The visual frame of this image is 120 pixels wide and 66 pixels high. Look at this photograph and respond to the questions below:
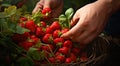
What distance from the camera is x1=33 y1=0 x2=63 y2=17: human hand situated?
5.00 ft

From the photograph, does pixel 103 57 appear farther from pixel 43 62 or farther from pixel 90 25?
pixel 43 62

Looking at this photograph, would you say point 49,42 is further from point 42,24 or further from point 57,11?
point 57,11

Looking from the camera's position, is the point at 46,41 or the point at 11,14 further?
the point at 46,41

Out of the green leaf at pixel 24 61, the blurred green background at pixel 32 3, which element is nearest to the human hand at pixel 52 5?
the blurred green background at pixel 32 3

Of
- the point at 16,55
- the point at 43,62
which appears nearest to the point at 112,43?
the point at 43,62

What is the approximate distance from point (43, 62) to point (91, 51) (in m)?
0.29

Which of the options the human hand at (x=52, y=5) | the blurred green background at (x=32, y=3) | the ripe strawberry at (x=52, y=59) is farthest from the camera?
the blurred green background at (x=32, y=3)

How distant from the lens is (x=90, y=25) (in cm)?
123

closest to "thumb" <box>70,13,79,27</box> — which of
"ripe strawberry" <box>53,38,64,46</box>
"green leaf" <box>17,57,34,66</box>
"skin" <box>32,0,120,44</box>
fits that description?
"skin" <box>32,0,120,44</box>

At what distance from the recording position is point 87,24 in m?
1.23

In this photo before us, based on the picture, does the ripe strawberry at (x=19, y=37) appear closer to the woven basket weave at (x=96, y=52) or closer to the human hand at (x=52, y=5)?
the woven basket weave at (x=96, y=52)

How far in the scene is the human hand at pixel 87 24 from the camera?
122 centimetres

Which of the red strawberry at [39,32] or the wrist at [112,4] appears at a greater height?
the wrist at [112,4]

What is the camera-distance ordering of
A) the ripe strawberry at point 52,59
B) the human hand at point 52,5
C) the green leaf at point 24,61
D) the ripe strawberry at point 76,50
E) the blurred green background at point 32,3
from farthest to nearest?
the blurred green background at point 32,3, the human hand at point 52,5, the ripe strawberry at point 76,50, the ripe strawberry at point 52,59, the green leaf at point 24,61
